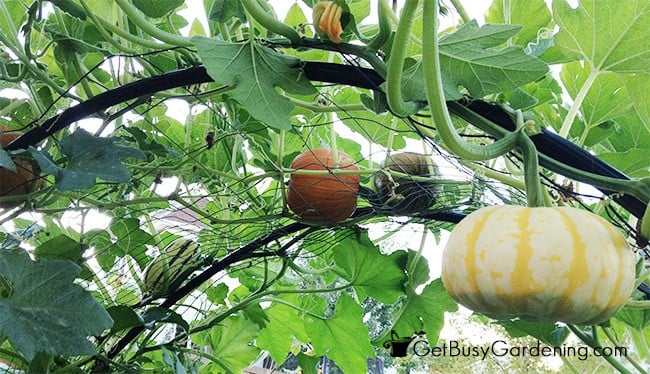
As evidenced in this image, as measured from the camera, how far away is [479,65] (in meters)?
0.45

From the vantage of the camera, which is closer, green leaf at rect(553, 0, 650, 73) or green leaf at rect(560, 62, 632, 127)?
green leaf at rect(553, 0, 650, 73)

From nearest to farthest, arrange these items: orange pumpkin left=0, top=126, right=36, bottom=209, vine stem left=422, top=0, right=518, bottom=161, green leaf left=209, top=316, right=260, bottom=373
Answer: vine stem left=422, top=0, right=518, bottom=161 → orange pumpkin left=0, top=126, right=36, bottom=209 → green leaf left=209, top=316, right=260, bottom=373

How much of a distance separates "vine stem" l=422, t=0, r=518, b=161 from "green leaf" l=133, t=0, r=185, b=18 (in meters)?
0.25

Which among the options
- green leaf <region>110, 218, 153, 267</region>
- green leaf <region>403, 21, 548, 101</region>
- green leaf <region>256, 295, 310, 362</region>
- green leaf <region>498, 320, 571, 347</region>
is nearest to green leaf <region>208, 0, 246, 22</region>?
green leaf <region>403, 21, 548, 101</region>

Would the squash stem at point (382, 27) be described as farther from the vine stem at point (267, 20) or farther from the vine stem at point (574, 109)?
the vine stem at point (574, 109)

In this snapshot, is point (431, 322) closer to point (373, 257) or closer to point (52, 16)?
point (373, 257)

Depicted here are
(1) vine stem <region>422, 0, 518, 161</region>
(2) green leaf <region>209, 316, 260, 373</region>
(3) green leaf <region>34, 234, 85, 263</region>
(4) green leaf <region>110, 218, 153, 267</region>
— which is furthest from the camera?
(2) green leaf <region>209, 316, 260, 373</region>

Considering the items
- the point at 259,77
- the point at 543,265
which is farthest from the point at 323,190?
the point at 543,265

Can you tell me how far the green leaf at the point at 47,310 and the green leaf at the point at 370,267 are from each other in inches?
15.9

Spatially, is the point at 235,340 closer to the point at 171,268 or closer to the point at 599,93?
the point at 171,268

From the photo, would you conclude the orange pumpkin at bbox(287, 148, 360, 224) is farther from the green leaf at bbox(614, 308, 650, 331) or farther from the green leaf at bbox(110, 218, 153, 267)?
the green leaf at bbox(614, 308, 650, 331)

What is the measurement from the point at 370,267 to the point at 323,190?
26cm

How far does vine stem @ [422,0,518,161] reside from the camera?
1.14ft

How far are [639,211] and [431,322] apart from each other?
0.53m
